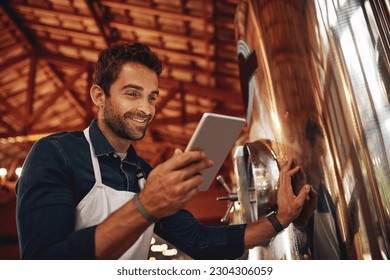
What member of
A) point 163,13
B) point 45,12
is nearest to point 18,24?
point 45,12

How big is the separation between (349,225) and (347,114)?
0.79 ft

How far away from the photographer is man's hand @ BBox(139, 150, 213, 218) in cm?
72

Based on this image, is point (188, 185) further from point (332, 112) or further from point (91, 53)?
point (91, 53)

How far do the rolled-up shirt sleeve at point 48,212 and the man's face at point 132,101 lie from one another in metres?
0.18

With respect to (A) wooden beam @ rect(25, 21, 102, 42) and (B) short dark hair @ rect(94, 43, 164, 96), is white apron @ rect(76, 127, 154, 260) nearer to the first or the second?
(B) short dark hair @ rect(94, 43, 164, 96)

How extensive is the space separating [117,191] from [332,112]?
1.70ft

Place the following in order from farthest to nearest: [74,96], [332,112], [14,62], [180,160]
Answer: [74,96] → [14,62] → [332,112] → [180,160]

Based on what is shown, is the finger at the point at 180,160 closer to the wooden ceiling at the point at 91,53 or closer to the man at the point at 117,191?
A: the man at the point at 117,191

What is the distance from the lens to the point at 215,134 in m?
0.80

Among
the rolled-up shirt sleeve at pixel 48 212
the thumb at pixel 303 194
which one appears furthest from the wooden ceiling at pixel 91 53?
the rolled-up shirt sleeve at pixel 48 212

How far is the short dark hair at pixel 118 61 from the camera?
1.03m

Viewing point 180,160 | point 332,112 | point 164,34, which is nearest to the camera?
point 180,160

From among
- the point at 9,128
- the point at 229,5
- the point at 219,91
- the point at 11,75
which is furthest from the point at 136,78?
the point at 9,128
